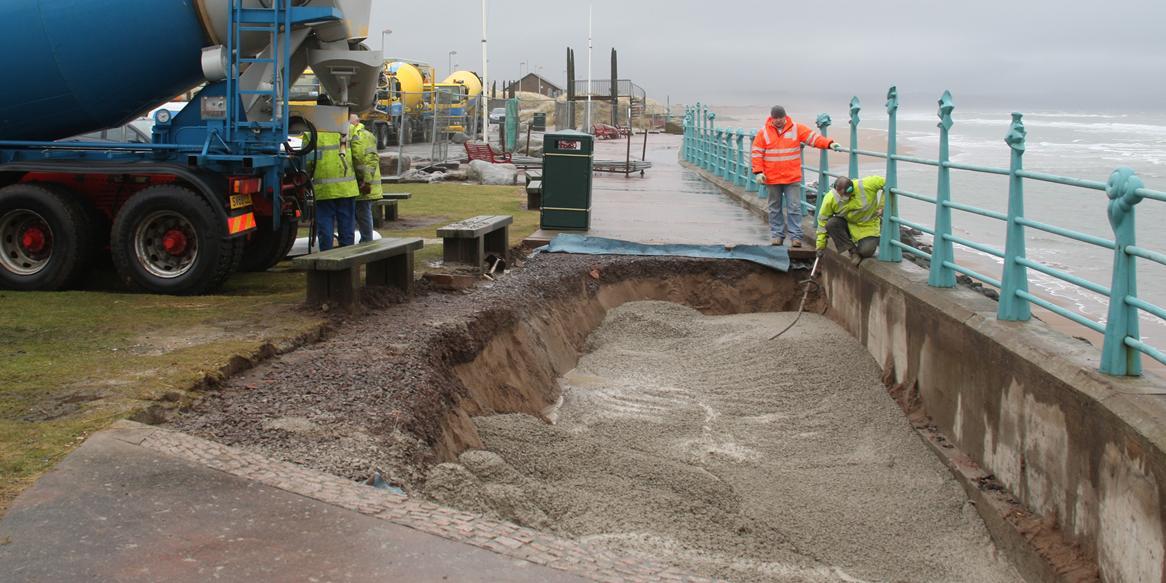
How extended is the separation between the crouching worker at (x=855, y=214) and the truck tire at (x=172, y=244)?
18.9 ft

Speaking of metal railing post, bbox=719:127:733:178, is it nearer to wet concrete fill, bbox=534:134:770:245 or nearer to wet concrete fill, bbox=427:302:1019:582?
wet concrete fill, bbox=534:134:770:245

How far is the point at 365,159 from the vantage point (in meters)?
12.6

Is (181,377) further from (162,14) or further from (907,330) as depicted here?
(907,330)

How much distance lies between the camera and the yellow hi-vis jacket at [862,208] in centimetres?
1117

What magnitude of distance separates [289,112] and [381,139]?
2935cm

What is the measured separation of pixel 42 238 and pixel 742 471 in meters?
7.13

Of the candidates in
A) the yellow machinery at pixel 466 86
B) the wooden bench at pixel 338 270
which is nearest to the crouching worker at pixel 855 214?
the wooden bench at pixel 338 270

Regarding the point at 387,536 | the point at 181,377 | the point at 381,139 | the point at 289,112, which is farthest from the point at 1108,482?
A: the point at 381,139

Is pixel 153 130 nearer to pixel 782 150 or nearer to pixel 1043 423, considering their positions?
pixel 782 150

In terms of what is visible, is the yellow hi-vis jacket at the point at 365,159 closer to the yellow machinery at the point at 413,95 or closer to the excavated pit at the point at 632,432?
the excavated pit at the point at 632,432

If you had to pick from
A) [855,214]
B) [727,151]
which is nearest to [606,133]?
[727,151]

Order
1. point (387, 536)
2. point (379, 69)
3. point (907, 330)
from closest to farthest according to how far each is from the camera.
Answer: point (387, 536), point (907, 330), point (379, 69)

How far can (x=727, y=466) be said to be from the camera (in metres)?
8.20

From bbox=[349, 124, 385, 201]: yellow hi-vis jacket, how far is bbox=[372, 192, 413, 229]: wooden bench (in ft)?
12.9
